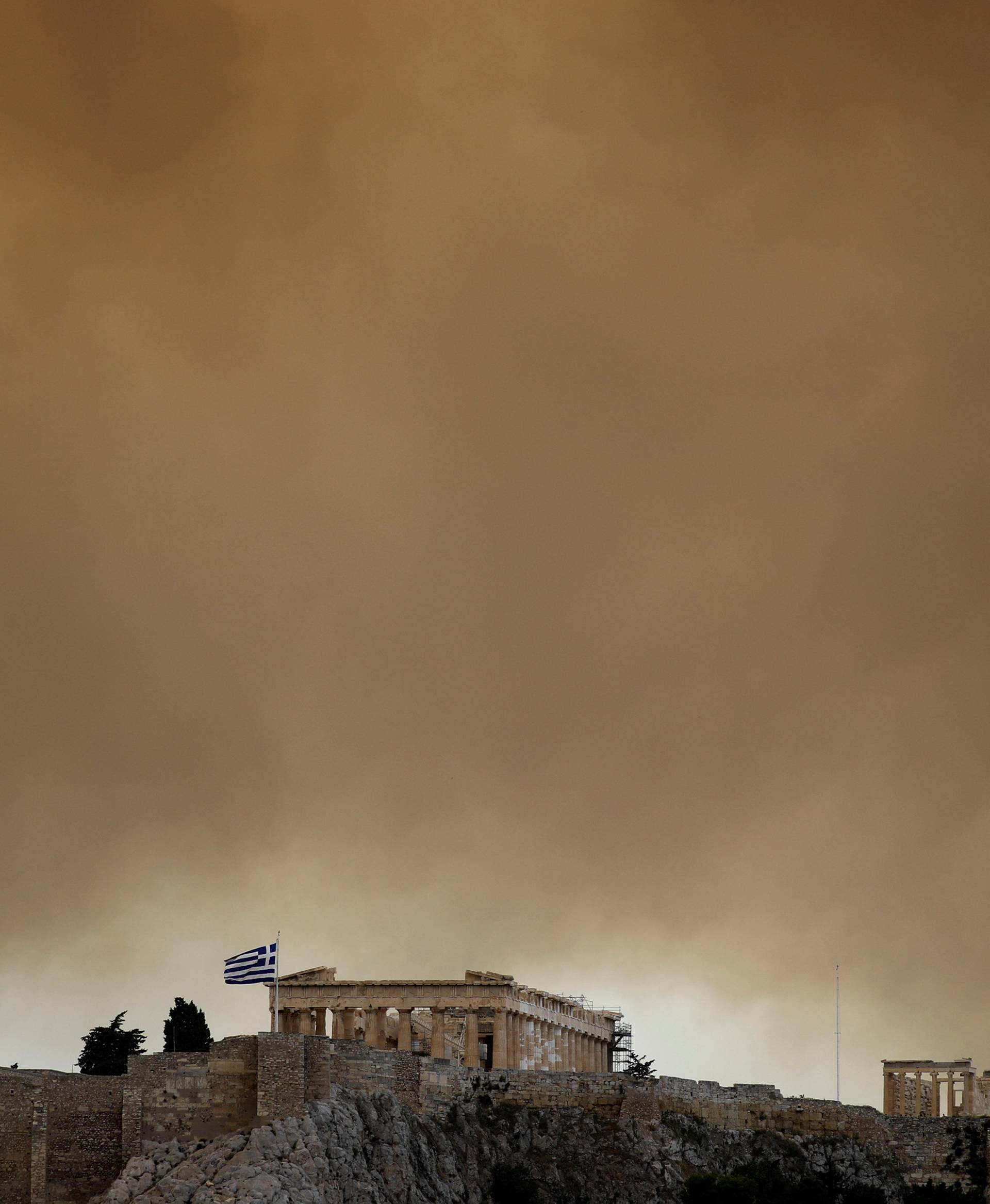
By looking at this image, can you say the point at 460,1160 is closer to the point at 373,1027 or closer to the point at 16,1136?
the point at 373,1027

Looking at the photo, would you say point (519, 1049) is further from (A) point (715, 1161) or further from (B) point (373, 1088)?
(B) point (373, 1088)

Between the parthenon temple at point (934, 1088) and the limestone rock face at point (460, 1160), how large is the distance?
43.7 feet

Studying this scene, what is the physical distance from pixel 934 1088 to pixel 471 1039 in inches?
1141

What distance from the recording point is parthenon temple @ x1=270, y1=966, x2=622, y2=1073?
373 feet

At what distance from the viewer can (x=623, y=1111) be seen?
10506 centimetres

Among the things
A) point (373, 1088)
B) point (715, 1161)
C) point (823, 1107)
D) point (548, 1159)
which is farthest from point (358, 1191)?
point (823, 1107)

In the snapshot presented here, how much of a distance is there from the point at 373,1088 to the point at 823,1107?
28.2 meters

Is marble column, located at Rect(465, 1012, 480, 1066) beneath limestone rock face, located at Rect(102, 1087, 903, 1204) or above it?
above

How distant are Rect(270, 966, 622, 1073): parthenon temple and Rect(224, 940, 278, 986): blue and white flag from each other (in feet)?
47.9

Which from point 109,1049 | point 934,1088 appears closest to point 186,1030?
point 109,1049

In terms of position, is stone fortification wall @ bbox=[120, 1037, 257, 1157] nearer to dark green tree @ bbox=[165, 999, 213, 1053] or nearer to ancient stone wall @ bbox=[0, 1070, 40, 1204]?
ancient stone wall @ bbox=[0, 1070, 40, 1204]

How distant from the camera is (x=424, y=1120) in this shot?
97.4 meters

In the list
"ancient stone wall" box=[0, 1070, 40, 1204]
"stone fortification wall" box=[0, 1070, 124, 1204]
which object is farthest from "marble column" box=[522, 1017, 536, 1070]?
"ancient stone wall" box=[0, 1070, 40, 1204]

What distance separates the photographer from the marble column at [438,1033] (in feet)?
366
